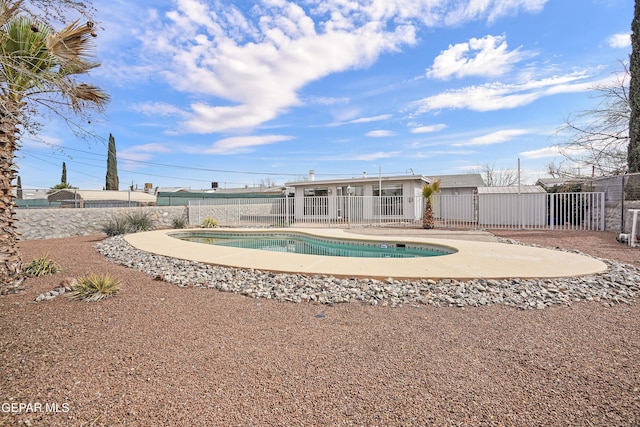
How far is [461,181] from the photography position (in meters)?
22.5

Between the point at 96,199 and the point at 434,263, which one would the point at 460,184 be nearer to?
the point at 434,263

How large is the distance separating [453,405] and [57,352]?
3134mm

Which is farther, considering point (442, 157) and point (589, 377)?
point (442, 157)

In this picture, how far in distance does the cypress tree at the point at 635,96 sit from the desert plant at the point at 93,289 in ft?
56.7

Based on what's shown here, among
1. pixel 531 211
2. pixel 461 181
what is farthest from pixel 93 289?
pixel 461 181

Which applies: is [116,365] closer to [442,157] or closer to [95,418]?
[95,418]


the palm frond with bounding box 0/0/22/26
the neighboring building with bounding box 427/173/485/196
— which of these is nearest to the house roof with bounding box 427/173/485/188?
the neighboring building with bounding box 427/173/485/196

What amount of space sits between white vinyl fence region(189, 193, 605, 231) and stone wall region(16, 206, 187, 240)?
4.59m

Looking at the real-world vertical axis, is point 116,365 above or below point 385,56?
below

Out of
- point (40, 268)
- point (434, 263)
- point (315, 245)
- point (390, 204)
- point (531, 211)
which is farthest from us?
point (390, 204)

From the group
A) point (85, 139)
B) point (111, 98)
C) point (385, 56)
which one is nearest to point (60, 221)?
point (111, 98)

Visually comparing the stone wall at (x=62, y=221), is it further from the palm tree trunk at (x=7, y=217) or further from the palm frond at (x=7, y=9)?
the palm frond at (x=7, y=9)

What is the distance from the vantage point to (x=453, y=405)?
1.95 metres

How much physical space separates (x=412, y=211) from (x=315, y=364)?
17.3 metres
